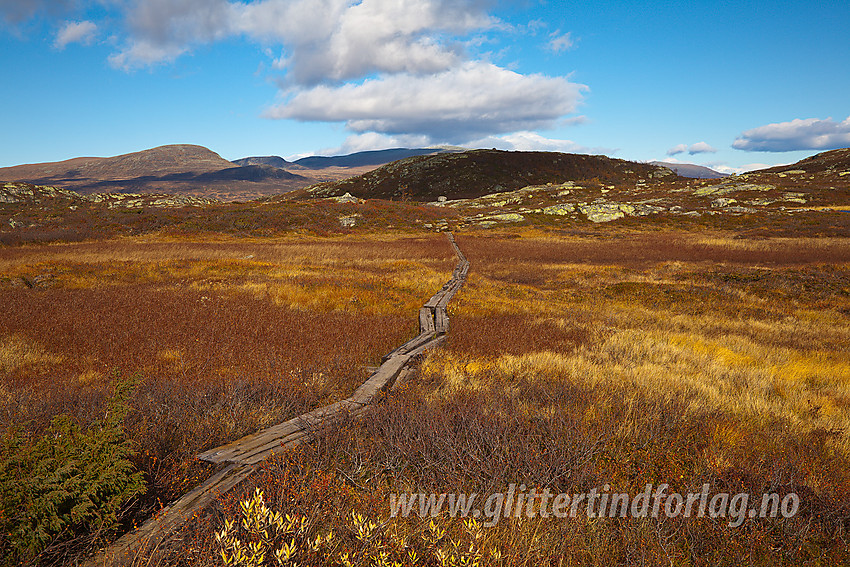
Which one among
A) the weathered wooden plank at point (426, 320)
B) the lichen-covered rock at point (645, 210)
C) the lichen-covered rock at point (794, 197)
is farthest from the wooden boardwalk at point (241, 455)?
the lichen-covered rock at point (794, 197)

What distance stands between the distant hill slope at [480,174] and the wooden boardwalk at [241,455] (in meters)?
90.6

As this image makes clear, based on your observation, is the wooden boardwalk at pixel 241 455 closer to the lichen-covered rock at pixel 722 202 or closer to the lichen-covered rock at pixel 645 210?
the lichen-covered rock at pixel 645 210

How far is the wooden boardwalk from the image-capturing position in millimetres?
2635

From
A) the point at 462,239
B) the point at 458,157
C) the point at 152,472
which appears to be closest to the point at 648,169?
the point at 458,157

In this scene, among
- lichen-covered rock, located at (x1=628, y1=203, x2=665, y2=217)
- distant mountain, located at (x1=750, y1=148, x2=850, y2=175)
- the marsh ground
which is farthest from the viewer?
distant mountain, located at (x1=750, y1=148, x2=850, y2=175)

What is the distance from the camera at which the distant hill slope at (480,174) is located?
326 ft

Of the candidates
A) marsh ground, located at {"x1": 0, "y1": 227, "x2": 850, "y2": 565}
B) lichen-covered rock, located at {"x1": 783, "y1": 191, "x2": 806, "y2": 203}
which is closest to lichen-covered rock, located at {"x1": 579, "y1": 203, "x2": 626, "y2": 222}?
lichen-covered rock, located at {"x1": 783, "y1": 191, "x2": 806, "y2": 203}

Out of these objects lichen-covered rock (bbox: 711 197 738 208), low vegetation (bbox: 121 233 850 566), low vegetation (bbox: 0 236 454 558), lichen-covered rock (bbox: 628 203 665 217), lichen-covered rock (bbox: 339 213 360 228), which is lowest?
low vegetation (bbox: 121 233 850 566)

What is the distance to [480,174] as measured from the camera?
10681cm

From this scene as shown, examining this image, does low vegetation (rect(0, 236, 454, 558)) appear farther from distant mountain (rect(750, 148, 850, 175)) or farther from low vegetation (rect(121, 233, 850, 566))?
distant mountain (rect(750, 148, 850, 175))

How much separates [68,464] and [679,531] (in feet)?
16.0

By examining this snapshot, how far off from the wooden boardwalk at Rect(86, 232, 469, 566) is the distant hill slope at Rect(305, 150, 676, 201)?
90.6 meters


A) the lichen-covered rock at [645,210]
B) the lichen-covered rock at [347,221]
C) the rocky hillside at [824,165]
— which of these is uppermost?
the rocky hillside at [824,165]

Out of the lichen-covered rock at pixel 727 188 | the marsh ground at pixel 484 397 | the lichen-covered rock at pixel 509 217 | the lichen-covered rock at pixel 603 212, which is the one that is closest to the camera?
the marsh ground at pixel 484 397
